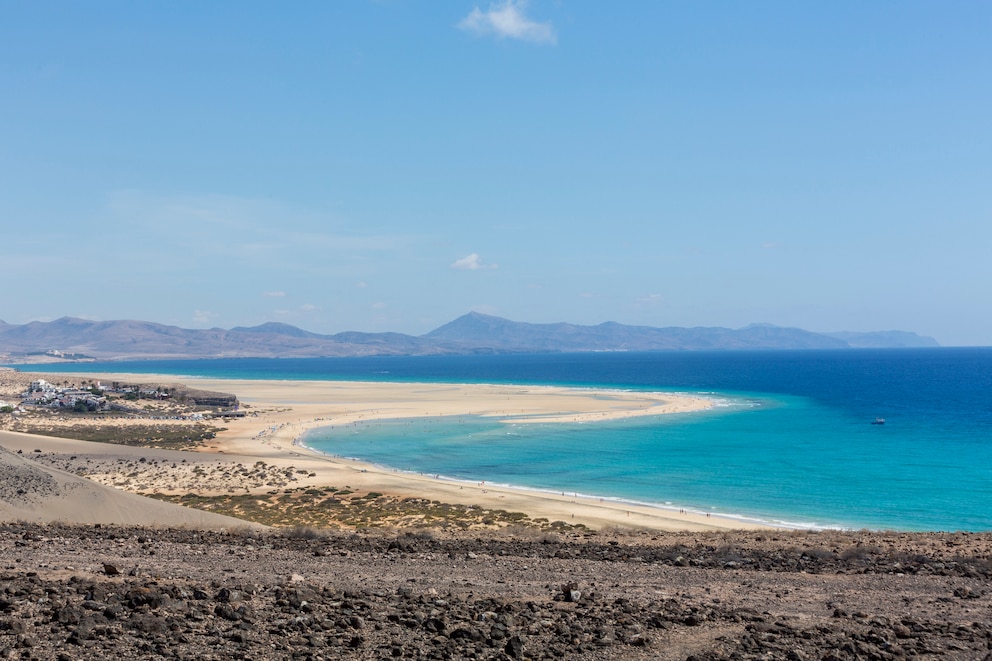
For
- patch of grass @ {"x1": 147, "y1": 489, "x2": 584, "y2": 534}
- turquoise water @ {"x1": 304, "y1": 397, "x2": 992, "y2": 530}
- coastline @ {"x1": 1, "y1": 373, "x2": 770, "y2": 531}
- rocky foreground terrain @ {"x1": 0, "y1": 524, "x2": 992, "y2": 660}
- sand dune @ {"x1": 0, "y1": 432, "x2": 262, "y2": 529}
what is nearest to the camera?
rocky foreground terrain @ {"x1": 0, "y1": 524, "x2": 992, "y2": 660}

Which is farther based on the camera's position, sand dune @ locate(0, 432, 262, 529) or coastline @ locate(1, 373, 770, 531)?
coastline @ locate(1, 373, 770, 531)

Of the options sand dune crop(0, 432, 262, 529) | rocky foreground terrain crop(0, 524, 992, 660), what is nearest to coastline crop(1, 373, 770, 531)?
sand dune crop(0, 432, 262, 529)

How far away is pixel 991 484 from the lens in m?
37.9

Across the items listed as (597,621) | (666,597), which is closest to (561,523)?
(666,597)

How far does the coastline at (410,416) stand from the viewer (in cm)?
3061

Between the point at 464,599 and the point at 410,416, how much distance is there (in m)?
68.0

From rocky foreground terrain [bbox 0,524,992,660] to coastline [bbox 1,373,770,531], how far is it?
11566 mm

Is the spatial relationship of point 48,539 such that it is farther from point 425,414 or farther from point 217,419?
point 425,414

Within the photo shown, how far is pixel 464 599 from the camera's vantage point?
11711 millimetres

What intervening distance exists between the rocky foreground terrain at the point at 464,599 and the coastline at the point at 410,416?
11.6 meters

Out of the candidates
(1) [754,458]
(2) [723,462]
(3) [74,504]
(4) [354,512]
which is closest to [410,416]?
(2) [723,462]

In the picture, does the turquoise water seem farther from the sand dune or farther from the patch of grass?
the sand dune

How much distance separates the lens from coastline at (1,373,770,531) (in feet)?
100

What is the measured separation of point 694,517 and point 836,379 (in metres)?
131
